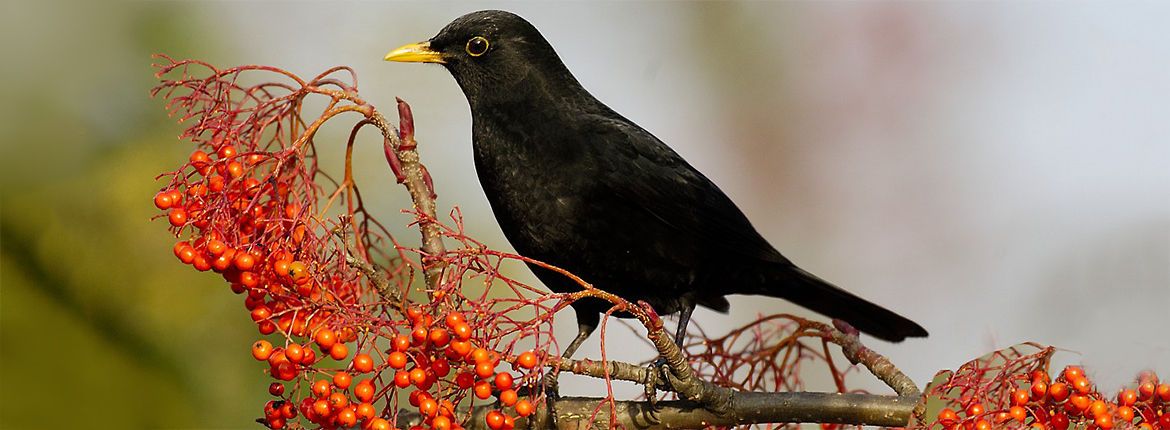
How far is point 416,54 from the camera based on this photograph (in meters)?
3.42

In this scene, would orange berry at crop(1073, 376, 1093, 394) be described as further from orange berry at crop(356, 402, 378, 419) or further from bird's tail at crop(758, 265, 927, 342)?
bird's tail at crop(758, 265, 927, 342)

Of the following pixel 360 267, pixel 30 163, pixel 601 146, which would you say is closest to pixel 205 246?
pixel 360 267

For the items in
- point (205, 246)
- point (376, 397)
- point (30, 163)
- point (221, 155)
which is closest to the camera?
point (376, 397)

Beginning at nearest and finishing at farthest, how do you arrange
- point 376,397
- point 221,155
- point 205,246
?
1. point 376,397
2. point 205,246
3. point 221,155

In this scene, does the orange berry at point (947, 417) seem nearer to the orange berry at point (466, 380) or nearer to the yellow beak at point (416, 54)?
the orange berry at point (466, 380)

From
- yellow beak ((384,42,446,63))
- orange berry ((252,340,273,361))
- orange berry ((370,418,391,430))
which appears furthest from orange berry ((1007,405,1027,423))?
yellow beak ((384,42,446,63))

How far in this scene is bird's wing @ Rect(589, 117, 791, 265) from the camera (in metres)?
3.48

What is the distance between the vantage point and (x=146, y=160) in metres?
4.01

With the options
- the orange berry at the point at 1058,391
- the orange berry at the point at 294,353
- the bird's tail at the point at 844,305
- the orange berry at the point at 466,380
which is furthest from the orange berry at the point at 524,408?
the bird's tail at the point at 844,305

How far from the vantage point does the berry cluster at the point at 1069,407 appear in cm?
204

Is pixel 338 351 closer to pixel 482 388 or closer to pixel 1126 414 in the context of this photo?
pixel 482 388

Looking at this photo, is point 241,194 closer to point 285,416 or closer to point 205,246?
point 205,246

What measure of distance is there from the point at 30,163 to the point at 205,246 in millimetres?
2085

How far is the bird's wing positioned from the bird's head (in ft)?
0.91
